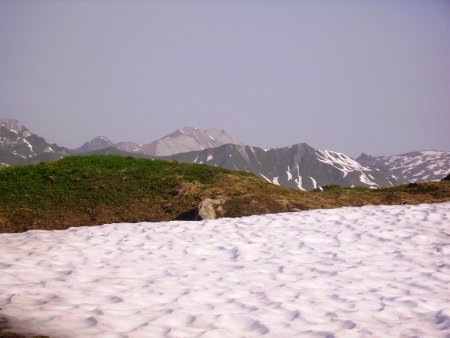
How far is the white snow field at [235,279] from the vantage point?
690 cm

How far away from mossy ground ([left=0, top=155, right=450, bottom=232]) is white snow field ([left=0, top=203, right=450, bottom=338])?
10.00ft

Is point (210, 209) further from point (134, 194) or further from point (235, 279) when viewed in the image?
point (235, 279)

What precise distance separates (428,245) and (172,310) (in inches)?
350

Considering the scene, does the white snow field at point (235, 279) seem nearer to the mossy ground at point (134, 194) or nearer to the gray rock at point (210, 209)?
the gray rock at point (210, 209)

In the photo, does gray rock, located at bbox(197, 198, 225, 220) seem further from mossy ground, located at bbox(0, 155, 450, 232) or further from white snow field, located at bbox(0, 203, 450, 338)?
white snow field, located at bbox(0, 203, 450, 338)

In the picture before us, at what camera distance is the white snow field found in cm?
690

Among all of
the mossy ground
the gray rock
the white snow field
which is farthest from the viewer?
the mossy ground

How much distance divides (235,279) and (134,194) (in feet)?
40.1

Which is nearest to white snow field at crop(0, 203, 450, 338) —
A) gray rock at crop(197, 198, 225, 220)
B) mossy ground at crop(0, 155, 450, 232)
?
gray rock at crop(197, 198, 225, 220)

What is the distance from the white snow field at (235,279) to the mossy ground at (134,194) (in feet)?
10.00

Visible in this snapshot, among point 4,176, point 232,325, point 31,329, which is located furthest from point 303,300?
point 4,176

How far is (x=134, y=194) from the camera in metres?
20.6

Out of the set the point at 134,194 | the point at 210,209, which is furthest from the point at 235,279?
the point at 134,194

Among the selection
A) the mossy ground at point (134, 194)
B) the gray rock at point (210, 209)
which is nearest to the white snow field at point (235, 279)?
the gray rock at point (210, 209)
